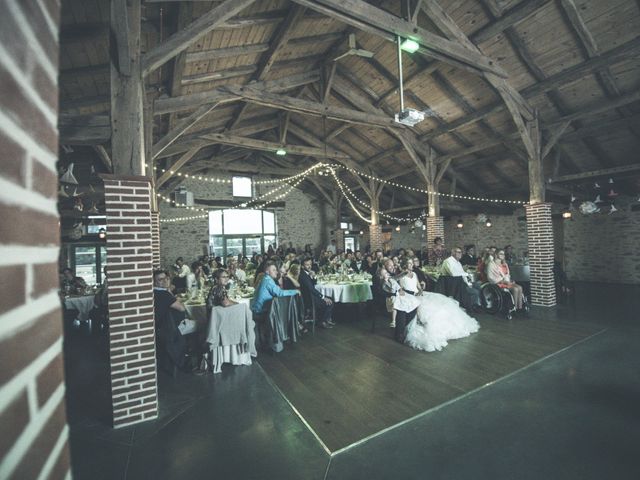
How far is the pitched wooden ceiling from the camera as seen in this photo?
4297 millimetres

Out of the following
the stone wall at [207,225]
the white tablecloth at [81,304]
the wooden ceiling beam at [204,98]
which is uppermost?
the wooden ceiling beam at [204,98]

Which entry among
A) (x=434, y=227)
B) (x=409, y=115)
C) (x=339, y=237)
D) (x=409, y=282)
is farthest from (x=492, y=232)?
(x=409, y=115)

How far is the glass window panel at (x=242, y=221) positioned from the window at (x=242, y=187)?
2.44 ft

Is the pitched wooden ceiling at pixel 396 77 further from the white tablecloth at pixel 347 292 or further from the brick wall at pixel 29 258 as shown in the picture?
the white tablecloth at pixel 347 292

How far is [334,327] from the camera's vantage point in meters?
6.10

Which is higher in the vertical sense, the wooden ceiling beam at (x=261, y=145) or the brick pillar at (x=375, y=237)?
the wooden ceiling beam at (x=261, y=145)

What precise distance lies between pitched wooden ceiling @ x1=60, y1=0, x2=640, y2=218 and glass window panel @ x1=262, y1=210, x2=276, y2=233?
536cm

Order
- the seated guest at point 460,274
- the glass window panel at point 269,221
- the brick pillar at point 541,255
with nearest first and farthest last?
the seated guest at point 460,274
the brick pillar at point 541,255
the glass window panel at point 269,221

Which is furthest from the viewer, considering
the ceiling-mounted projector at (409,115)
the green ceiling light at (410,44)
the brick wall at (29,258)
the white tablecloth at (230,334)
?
the green ceiling light at (410,44)

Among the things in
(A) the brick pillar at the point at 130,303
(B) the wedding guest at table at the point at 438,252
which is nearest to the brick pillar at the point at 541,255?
(B) the wedding guest at table at the point at 438,252

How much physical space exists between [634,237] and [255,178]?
43.0 ft

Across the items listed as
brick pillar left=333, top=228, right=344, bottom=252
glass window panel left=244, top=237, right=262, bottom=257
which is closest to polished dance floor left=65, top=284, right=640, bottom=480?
glass window panel left=244, top=237, right=262, bottom=257

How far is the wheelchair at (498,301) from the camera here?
20.6ft

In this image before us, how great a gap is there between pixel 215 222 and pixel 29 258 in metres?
13.6
